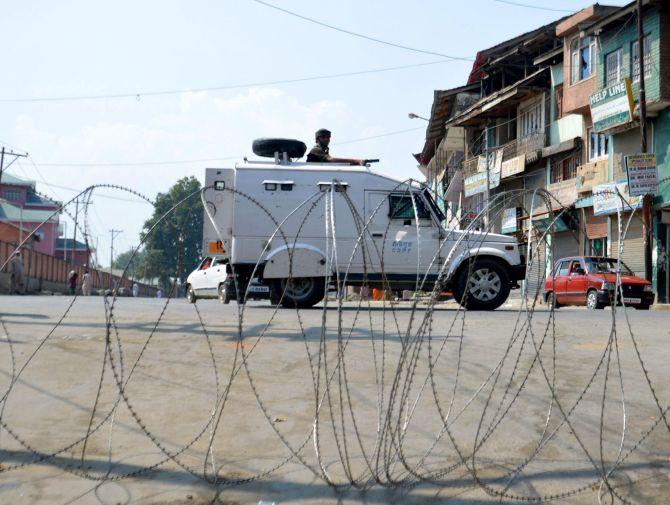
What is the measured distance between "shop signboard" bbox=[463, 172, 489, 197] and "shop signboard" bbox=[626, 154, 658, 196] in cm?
1242

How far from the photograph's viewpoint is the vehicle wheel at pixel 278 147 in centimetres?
1463

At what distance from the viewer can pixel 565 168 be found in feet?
101

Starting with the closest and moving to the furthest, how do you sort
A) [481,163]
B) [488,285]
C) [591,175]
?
1. [488,285]
2. [591,175]
3. [481,163]

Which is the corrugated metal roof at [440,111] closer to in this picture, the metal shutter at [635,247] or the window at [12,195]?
the metal shutter at [635,247]

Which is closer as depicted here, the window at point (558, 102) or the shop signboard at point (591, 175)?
the shop signboard at point (591, 175)

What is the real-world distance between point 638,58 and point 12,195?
2464 inches

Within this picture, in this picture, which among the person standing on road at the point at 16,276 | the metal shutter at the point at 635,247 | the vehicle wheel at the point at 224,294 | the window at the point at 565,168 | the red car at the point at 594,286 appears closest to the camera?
the vehicle wheel at the point at 224,294

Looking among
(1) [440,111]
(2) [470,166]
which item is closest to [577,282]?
(2) [470,166]

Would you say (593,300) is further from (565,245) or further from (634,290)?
(565,245)

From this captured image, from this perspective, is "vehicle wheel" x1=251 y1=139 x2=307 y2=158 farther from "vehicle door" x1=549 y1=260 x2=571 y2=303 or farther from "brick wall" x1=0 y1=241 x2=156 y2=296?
"brick wall" x1=0 y1=241 x2=156 y2=296

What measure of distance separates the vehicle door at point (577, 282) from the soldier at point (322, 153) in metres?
8.43

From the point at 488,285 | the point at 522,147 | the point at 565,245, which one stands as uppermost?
the point at 522,147

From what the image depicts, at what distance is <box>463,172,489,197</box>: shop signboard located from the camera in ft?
114

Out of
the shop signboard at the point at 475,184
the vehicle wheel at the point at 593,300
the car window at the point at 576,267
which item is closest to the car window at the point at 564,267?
the car window at the point at 576,267
